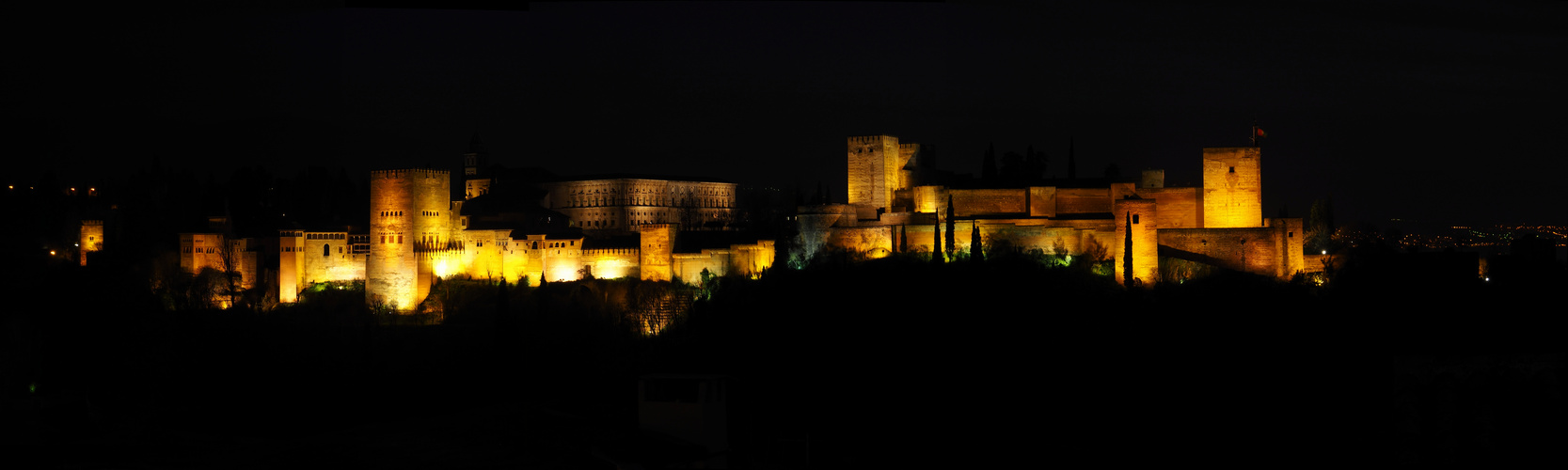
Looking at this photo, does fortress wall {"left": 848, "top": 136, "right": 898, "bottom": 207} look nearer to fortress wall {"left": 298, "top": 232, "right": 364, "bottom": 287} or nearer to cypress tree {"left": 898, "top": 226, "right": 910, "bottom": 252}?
cypress tree {"left": 898, "top": 226, "right": 910, "bottom": 252}

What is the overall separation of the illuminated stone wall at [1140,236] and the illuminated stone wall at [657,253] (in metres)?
14.6

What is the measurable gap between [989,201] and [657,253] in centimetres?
1111

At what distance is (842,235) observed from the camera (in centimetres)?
4184

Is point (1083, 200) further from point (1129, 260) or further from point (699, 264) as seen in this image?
point (699, 264)

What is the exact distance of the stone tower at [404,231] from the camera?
41.1 m

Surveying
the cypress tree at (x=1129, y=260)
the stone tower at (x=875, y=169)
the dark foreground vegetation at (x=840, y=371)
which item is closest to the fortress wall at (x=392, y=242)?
the dark foreground vegetation at (x=840, y=371)

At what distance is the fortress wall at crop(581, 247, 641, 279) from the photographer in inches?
1750

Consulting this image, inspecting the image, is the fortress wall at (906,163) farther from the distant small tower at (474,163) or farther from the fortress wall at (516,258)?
the distant small tower at (474,163)

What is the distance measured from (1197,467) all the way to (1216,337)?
624cm

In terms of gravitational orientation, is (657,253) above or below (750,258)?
above

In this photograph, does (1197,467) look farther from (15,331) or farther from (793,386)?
(15,331)

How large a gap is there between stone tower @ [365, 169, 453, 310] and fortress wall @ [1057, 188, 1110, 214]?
20.1 meters

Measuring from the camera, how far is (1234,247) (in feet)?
126

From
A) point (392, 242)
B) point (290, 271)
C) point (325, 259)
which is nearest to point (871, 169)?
point (392, 242)
